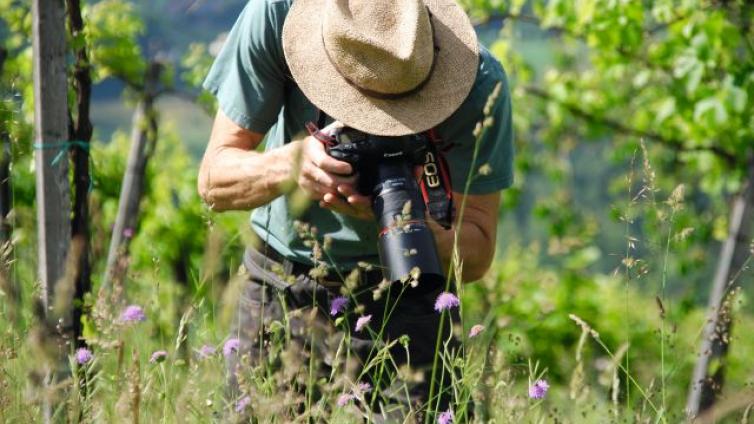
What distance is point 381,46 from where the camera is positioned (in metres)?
2.11

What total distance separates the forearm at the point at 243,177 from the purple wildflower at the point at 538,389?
0.62 metres

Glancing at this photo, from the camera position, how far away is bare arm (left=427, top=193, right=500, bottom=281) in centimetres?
243

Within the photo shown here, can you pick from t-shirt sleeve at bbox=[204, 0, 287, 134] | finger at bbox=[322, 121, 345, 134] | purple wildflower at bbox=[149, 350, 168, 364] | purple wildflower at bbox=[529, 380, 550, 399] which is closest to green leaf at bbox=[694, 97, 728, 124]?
t-shirt sleeve at bbox=[204, 0, 287, 134]

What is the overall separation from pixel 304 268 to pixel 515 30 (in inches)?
190

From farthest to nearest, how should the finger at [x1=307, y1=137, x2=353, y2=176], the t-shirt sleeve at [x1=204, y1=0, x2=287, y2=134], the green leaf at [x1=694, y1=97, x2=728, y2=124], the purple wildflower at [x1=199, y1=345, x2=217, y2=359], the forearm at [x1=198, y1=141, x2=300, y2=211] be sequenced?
the green leaf at [x1=694, y1=97, x2=728, y2=124]
the t-shirt sleeve at [x1=204, y1=0, x2=287, y2=134]
the forearm at [x1=198, y1=141, x2=300, y2=211]
the finger at [x1=307, y1=137, x2=353, y2=176]
the purple wildflower at [x1=199, y1=345, x2=217, y2=359]

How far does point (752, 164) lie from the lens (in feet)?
16.2

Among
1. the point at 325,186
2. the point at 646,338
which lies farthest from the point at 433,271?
the point at 646,338

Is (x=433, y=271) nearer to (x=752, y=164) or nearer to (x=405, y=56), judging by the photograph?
(x=405, y=56)

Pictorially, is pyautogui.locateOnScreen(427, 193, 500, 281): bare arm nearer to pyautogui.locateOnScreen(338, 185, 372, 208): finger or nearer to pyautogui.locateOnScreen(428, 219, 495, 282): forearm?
pyautogui.locateOnScreen(428, 219, 495, 282): forearm

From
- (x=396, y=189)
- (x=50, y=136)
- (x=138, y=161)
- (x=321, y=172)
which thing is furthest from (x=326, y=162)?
(x=138, y=161)

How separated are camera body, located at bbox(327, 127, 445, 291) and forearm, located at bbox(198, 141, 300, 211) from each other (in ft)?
0.42

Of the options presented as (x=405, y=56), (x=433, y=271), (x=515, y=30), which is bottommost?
(x=515, y=30)

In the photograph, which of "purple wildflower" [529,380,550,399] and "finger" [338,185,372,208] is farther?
"finger" [338,185,372,208]

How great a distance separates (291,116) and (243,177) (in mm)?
250
